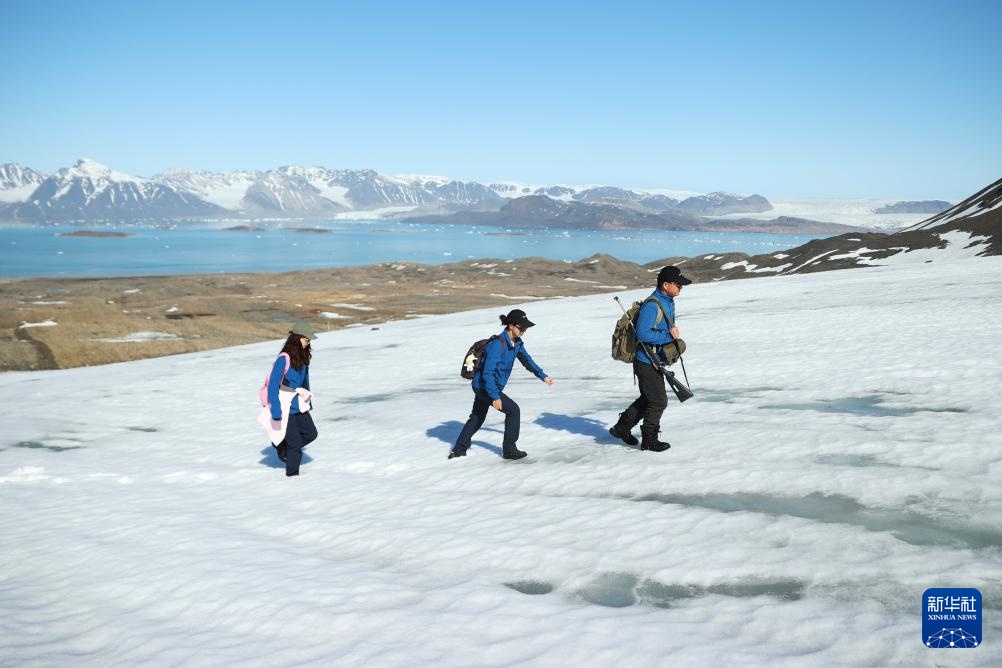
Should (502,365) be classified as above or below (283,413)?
above

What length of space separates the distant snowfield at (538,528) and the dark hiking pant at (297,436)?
16.9 inches

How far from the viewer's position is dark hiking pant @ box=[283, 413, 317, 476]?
1032 centimetres

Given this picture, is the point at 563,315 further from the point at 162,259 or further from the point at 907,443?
the point at 162,259

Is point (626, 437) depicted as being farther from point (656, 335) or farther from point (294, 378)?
point (294, 378)

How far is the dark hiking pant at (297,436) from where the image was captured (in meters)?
10.3

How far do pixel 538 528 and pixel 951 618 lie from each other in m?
3.88

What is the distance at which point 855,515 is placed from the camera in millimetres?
7129

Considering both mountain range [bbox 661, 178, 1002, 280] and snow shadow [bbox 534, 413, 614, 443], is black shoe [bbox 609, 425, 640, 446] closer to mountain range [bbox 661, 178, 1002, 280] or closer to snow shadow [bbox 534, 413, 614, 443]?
snow shadow [bbox 534, 413, 614, 443]

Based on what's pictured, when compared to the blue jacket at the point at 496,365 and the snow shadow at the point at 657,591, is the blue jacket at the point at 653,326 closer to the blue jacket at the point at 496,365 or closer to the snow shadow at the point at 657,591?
the blue jacket at the point at 496,365

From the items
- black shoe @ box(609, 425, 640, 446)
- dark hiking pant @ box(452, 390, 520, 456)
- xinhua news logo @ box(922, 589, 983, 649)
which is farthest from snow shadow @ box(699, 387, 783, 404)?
xinhua news logo @ box(922, 589, 983, 649)

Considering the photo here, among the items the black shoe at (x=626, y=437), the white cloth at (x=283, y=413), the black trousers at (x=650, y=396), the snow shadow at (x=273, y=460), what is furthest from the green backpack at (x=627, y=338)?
the snow shadow at (x=273, y=460)

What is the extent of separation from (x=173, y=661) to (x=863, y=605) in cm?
534

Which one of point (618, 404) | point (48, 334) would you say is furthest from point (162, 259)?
point (618, 404)

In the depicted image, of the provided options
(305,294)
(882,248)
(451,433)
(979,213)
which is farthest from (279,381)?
(979,213)
